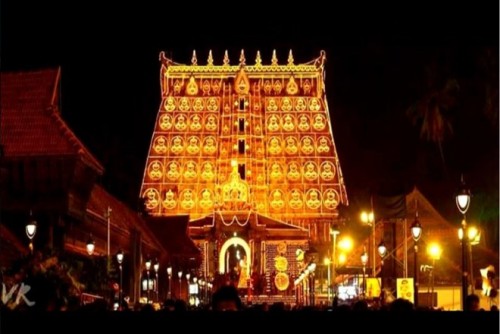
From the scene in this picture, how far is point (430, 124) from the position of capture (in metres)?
39.6

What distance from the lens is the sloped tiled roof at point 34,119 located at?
83.9 feet

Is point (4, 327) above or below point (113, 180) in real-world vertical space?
below

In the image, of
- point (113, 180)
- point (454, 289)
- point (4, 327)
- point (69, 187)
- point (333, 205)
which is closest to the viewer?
point (4, 327)

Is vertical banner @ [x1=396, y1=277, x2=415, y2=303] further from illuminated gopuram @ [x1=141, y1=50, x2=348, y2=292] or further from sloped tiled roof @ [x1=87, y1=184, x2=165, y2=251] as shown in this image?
illuminated gopuram @ [x1=141, y1=50, x2=348, y2=292]

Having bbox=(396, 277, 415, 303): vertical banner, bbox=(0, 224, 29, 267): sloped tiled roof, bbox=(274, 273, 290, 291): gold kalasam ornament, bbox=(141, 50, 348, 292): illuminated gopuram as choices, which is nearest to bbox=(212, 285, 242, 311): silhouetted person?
bbox=(396, 277, 415, 303): vertical banner

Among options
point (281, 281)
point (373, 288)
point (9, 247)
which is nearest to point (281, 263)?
point (281, 281)

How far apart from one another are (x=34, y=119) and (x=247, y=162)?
44.3 metres

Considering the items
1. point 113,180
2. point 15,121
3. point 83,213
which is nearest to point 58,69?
point 15,121

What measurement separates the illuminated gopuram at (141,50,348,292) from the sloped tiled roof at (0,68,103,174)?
39919mm

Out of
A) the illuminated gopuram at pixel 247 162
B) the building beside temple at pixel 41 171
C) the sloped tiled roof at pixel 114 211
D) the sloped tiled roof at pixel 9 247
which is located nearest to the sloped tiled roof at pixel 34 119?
the building beside temple at pixel 41 171

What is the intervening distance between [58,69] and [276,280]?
3904 cm

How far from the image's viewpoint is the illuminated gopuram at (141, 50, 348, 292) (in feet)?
224

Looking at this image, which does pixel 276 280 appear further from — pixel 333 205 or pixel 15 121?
pixel 15 121
